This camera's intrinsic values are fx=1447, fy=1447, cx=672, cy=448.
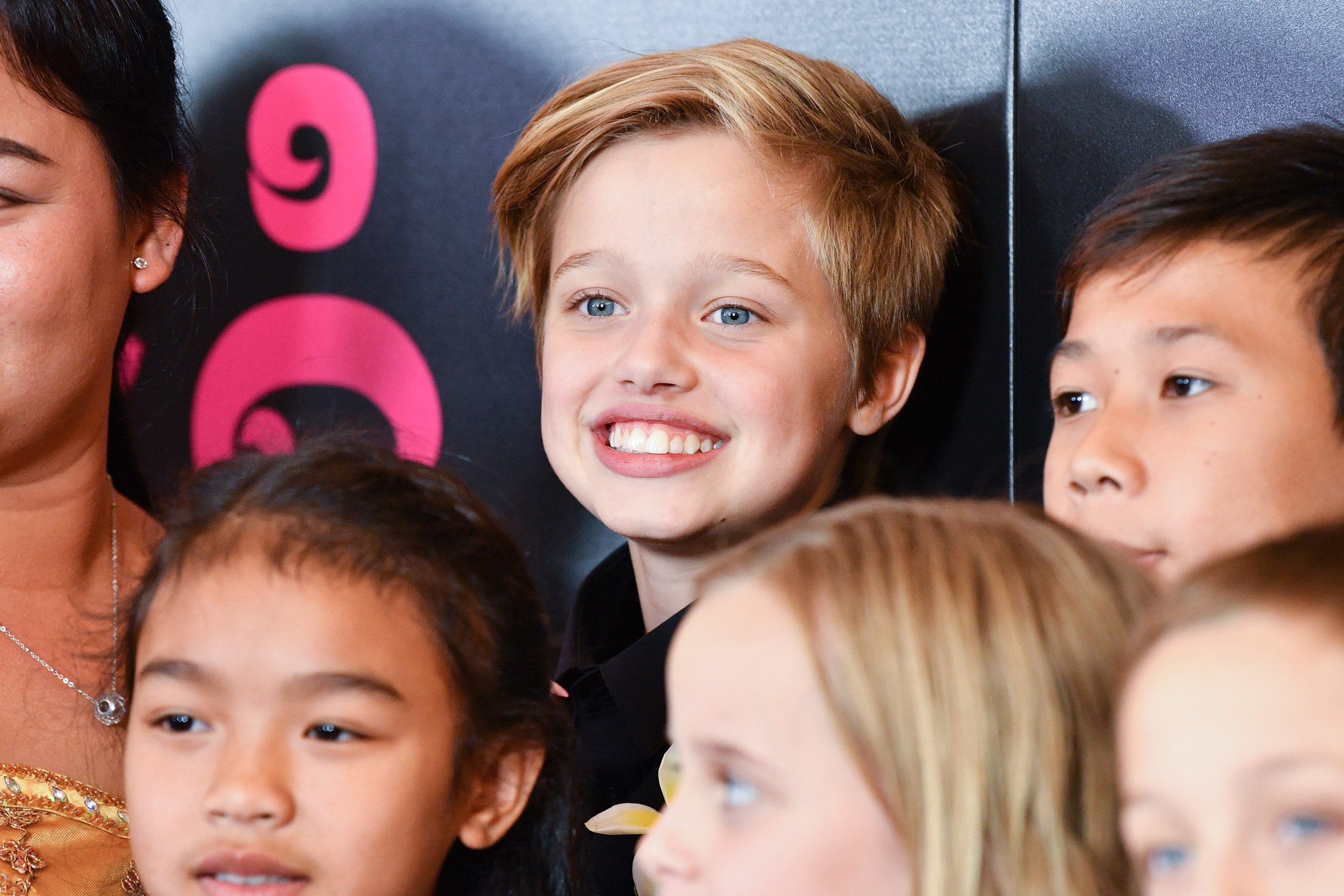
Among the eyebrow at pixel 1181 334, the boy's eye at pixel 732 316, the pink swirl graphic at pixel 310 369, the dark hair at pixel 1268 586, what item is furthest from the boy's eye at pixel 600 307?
the dark hair at pixel 1268 586

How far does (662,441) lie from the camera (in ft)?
4.80

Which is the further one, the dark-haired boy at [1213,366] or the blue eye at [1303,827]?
the dark-haired boy at [1213,366]

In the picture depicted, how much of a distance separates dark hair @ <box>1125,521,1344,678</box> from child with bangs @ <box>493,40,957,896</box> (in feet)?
2.36

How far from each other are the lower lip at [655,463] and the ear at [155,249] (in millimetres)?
475

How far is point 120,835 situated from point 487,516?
0.40 meters

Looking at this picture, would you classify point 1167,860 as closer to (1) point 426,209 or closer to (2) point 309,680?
(2) point 309,680

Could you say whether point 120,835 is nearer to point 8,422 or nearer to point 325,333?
point 8,422

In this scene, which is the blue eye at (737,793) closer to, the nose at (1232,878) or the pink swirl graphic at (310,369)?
the nose at (1232,878)

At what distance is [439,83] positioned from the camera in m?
1.81

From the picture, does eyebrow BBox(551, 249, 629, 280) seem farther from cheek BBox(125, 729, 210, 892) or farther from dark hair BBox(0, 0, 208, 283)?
cheek BBox(125, 729, 210, 892)

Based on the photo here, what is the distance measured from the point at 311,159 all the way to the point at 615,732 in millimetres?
868

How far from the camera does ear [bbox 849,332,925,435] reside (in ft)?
5.06

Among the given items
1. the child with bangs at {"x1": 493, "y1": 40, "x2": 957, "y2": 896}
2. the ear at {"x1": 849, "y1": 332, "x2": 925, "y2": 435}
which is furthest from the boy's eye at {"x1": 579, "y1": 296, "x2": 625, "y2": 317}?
the ear at {"x1": 849, "y1": 332, "x2": 925, "y2": 435}

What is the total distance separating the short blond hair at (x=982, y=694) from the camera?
0.76m
